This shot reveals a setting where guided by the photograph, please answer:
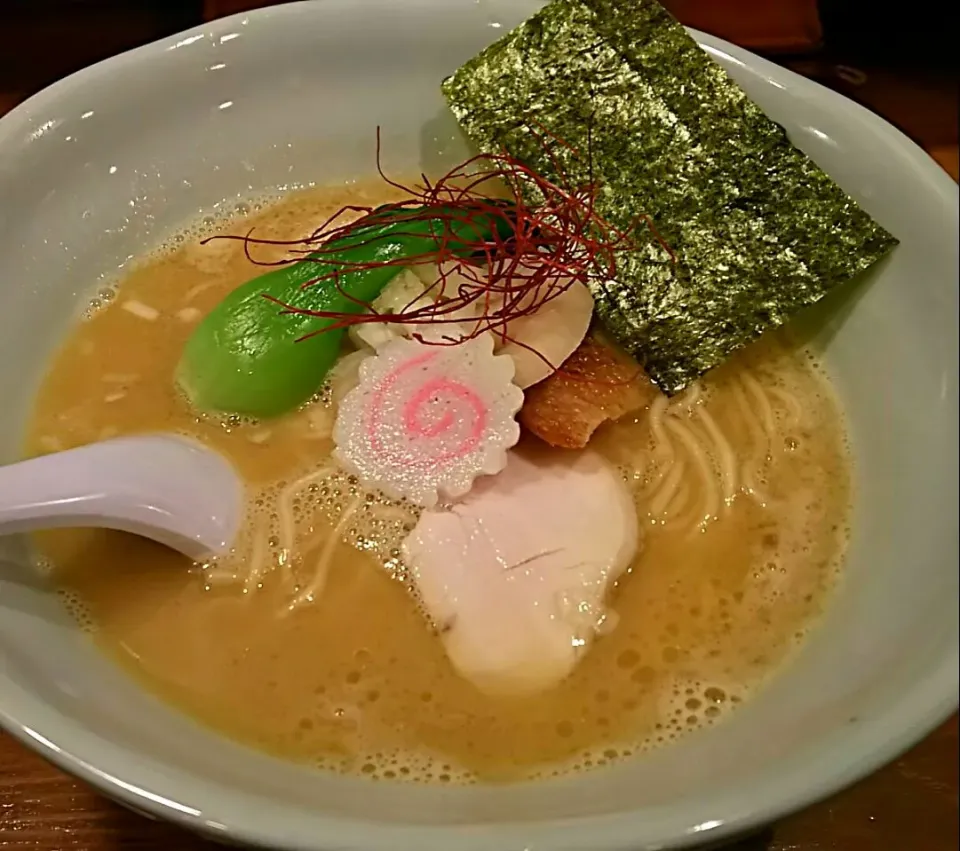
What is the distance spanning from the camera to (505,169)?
1464 millimetres

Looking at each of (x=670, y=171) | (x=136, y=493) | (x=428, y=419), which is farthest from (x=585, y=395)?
(x=136, y=493)

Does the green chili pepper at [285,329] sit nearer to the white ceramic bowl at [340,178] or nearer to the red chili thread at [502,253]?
the red chili thread at [502,253]

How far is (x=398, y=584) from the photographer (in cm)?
122

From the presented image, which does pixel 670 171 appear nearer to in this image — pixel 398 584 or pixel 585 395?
pixel 585 395

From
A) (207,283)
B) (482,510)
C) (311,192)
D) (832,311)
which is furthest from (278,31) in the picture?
(832,311)

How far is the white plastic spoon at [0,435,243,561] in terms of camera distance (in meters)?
1.04

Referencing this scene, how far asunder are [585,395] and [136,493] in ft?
1.91

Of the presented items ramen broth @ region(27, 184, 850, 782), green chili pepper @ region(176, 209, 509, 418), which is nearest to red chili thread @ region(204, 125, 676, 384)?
green chili pepper @ region(176, 209, 509, 418)

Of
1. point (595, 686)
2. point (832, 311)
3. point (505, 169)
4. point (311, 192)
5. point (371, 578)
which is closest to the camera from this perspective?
point (595, 686)

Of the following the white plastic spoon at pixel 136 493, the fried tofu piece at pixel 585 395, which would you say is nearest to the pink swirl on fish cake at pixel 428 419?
the fried tofu piece at pixel 585 395

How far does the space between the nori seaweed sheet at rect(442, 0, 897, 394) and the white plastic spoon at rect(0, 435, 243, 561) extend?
581 millimetres

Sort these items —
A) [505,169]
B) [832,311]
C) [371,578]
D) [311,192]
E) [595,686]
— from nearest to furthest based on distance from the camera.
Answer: [595,686]
[371,578]
[832,311]
[505,169]
[311,192]

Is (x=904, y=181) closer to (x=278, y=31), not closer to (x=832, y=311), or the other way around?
(x=832, y=311)

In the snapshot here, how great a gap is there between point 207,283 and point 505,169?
1.64 ft
